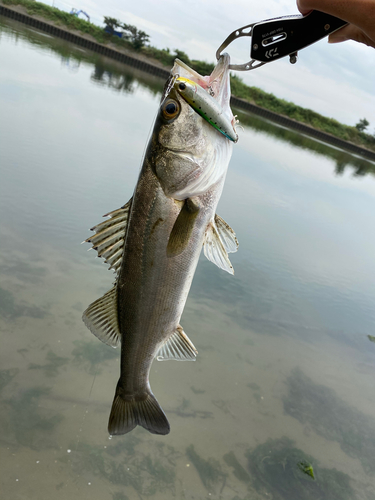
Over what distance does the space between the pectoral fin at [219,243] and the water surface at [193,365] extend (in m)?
2.00

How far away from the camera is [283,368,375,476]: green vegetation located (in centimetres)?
377

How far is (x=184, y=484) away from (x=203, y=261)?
3.45m

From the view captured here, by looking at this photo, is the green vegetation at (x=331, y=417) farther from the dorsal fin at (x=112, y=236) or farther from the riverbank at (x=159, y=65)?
the riverbank at (x=159, y=65)

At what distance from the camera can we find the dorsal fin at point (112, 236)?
1980 mm

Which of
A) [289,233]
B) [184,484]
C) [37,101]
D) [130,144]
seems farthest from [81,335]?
[37,101]

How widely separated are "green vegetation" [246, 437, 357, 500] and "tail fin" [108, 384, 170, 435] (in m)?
1.60

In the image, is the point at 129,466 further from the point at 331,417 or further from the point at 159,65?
the point at 159,65

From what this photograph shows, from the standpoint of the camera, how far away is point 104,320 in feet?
6.86

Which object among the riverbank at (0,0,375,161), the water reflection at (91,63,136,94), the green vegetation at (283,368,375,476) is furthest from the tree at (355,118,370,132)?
the green vegetation at (283,368,375,476)

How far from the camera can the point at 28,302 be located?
397cm

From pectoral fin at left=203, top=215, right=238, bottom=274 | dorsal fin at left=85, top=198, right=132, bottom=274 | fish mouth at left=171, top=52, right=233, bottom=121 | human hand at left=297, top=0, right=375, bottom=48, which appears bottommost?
dorsal fin at left=85, top=198, right=132, bottom=274

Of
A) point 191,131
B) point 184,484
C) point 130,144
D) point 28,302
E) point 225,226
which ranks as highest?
point 191,131

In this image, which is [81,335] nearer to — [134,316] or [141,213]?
[134,316]

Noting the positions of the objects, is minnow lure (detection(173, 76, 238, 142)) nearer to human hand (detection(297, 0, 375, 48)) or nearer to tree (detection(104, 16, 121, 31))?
human hand (detection(297, 0, 375, 48))
